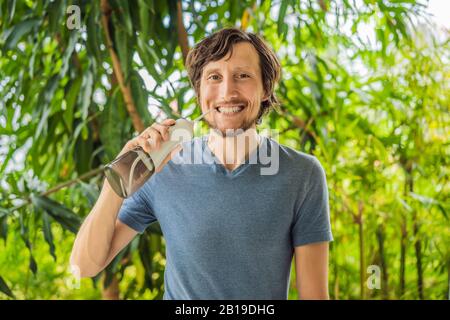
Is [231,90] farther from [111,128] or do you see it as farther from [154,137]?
[111,128]

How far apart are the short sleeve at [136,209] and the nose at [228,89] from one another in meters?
0.13

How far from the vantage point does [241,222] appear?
0.67 meters

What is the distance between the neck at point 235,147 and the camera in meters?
0.72

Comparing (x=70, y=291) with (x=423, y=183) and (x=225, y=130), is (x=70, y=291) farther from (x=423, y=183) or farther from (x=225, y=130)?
(x=225, y=130)

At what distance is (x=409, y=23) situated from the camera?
127 cm

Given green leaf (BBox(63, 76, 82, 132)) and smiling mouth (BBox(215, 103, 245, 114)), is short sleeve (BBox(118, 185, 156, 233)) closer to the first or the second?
smiling mouth (BBox(215, 103, 245, 114))

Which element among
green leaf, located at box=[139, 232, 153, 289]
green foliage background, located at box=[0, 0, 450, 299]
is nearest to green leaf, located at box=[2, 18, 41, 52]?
green foliage background, located at box=[0, 0, 450, 299]

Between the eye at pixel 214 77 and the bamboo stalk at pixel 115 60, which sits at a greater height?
the bamboo stalk at pixel 115 60

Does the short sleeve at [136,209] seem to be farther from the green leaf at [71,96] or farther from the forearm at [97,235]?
the green leaf at [71,96]

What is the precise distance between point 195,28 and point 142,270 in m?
0.52

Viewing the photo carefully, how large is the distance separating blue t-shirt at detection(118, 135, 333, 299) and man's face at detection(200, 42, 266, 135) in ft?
0.16

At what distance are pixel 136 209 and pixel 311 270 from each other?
0.20 meters

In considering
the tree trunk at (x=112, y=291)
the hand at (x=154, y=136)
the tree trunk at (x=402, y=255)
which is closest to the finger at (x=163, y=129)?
the hand at (x=154, y=136)

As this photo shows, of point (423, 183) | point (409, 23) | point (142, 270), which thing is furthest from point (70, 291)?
point (409, 23)
